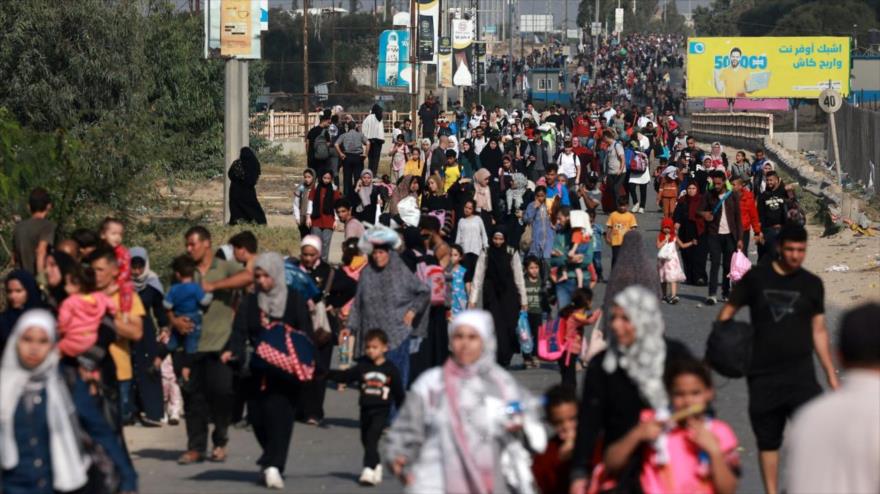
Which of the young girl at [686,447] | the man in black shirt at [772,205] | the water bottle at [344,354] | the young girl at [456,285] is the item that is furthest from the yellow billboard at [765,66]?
the young girl at [686,447]

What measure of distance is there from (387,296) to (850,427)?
661 cm

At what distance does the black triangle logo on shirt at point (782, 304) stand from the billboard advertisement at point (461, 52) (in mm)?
56646

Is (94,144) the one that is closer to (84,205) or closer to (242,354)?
(84,205)

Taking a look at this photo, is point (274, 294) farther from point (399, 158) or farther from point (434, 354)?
point (399, 158)

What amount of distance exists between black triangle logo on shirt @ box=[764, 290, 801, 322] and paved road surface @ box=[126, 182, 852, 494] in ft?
5.65

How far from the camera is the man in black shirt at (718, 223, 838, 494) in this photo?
902 cm

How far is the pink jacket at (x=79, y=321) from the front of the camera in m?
9.23

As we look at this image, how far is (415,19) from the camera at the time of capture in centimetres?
5006

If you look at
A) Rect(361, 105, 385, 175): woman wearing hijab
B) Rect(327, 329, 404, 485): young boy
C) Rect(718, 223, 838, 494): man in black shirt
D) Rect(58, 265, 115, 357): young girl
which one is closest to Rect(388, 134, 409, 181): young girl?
Rect(361, 105, 385, 175): woman wearing hijab

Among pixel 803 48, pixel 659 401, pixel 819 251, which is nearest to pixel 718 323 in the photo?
pixel 659 401

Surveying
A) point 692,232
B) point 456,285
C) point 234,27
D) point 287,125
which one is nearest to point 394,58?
point 287,125

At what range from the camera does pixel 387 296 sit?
1151 cm

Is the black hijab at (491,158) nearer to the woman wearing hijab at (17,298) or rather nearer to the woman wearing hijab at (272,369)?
the woman wearing hijab at (272,369)

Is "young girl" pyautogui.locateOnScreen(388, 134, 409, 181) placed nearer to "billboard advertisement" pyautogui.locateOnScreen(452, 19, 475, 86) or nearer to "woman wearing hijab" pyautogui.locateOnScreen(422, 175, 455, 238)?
"woman wearing hijab" pyautogui.locateOnScreen(422, 175, 455, 238)
